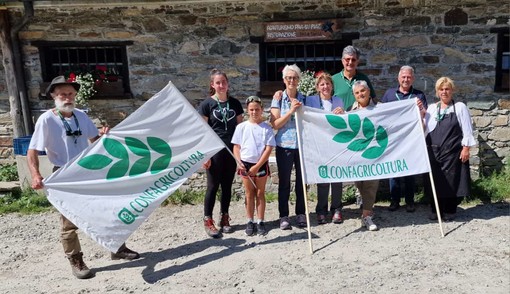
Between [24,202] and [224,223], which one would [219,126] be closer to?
[224,223]

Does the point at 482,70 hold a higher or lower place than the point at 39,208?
higher


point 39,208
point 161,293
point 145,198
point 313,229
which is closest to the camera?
point 161,293

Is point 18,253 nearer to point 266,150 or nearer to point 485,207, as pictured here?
point 266,150

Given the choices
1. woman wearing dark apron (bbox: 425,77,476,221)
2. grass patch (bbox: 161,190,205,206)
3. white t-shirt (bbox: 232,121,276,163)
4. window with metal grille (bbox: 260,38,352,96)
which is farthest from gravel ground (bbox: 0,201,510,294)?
window with metal grille (bbox: 260,38,352,96)

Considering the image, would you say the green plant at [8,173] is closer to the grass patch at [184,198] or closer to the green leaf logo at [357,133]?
the grass patch at [184,198]

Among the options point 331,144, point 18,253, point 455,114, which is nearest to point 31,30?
point 18,253

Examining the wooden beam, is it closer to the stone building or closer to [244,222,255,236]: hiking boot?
the stone building

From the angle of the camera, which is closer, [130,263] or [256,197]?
[130,263]

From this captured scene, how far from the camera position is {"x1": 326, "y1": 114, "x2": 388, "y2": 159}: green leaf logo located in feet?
15.7

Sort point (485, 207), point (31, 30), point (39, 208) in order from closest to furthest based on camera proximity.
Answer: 1. point (485, 207)
2. point (39, 208)
3. point (31, 30)

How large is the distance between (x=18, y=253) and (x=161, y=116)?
213 cm

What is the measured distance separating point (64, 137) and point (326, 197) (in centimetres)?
276

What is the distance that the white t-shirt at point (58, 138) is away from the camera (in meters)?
3.96

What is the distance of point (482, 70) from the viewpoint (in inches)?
242
